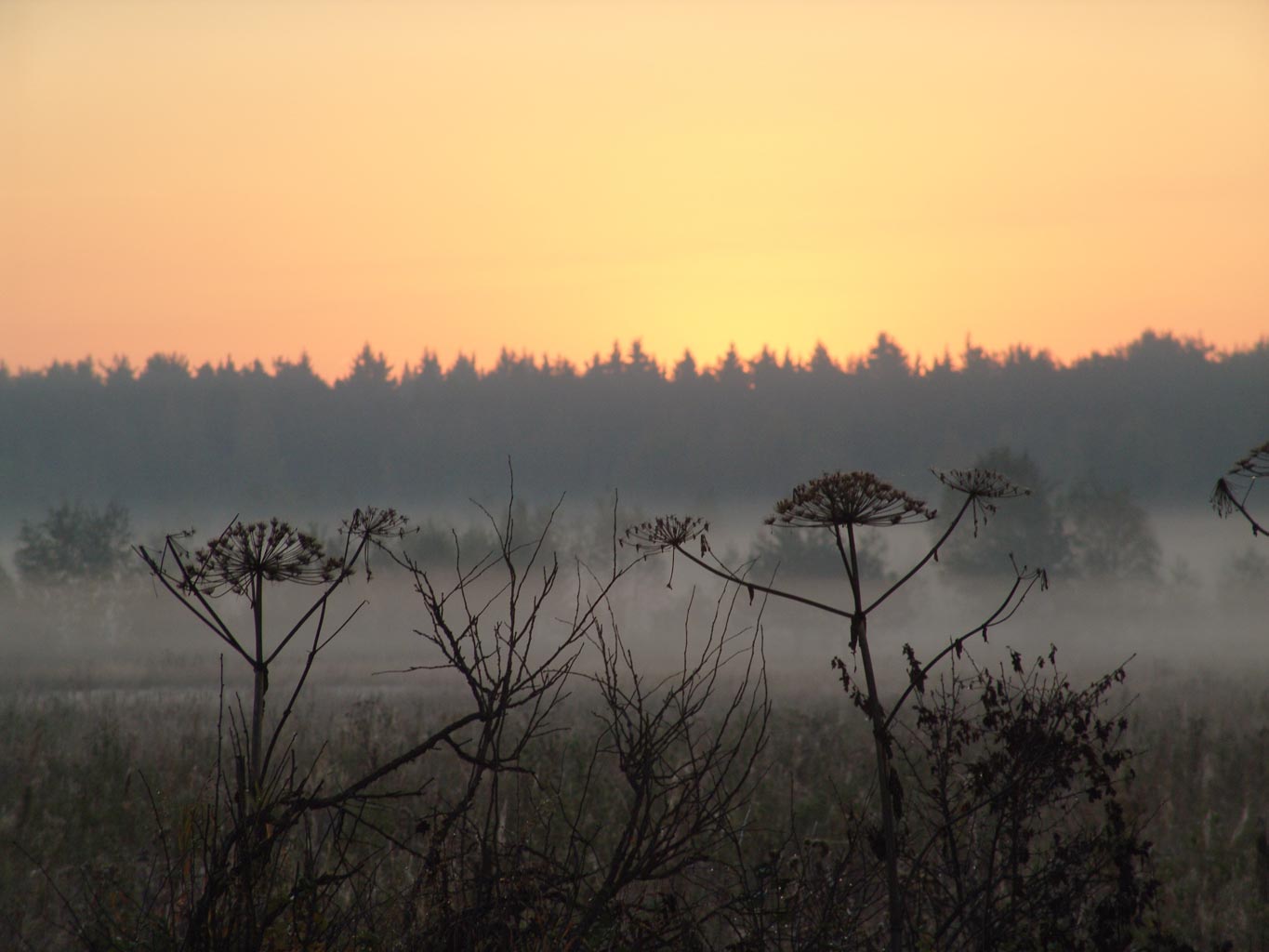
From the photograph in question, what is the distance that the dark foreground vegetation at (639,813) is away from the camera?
238 centimetres

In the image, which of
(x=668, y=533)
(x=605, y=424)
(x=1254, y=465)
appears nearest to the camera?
(x=668, y=533)

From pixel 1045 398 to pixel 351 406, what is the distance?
9382cm

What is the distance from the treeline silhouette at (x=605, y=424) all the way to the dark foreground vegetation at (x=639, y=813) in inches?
3567

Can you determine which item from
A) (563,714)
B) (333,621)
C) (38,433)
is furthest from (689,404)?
(563,714)

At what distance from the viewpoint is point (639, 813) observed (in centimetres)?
457

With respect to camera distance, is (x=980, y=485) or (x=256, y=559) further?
(x=256, y=559)

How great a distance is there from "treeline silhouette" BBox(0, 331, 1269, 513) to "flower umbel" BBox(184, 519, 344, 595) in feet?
317

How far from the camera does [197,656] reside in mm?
40594

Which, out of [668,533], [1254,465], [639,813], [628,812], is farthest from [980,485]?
[628,812]

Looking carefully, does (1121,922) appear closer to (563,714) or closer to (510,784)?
(510,784)

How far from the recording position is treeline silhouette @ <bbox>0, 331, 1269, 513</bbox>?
10706cm

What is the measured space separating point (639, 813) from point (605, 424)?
127 m

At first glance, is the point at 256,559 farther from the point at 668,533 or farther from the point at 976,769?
the point at 976,769

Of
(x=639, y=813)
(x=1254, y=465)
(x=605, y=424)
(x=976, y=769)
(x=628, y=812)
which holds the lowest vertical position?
(x=628, y=812)
